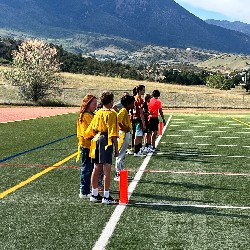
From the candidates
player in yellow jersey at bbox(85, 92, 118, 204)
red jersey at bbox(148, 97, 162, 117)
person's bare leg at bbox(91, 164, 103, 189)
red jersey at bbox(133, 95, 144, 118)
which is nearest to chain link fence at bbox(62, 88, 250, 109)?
red jersey at bbox(148, 97, 162, 117)

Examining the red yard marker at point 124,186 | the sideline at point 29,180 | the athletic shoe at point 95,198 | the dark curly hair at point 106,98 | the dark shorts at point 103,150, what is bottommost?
the sideline at point 29,180

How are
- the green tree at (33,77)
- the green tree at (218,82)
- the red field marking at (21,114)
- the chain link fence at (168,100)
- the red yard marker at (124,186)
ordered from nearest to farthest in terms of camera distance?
the red yard marker at (124,186)
the red field marking at (21,114)
the green tree at (33,77)
the chain link fence at (168,100)
the green tree at (218,82)

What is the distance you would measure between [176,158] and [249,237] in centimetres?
689

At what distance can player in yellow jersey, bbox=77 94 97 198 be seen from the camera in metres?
7.59

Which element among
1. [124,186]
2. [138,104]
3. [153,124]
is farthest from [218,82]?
[124,186]

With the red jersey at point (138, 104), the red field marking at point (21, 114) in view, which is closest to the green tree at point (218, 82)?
the red field marking at point (21, 114)

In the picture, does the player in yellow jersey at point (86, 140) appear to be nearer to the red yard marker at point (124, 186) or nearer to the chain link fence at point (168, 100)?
the red yard marker at point (124, 186)

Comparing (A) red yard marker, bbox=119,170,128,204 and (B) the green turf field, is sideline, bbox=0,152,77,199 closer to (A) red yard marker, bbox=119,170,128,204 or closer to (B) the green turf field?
(B) the green turf field

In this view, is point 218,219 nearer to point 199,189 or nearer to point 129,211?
point 129,211

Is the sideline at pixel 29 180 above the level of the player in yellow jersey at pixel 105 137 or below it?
below

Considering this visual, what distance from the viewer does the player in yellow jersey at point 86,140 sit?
7.59m

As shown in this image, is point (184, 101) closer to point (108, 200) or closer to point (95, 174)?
point (95, 174)

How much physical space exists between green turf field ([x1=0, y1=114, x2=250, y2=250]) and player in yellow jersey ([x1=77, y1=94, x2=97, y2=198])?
0.79 feet

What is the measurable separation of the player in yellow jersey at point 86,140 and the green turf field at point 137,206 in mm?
241
